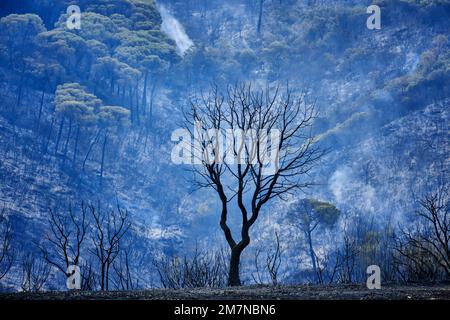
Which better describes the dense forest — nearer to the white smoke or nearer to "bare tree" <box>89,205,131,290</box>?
the white smoke

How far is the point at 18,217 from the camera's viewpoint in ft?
156

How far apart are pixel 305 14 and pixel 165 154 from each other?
29.4 m

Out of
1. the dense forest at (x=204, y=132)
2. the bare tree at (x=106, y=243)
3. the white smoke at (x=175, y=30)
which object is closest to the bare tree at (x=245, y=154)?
the bare tree at (x=106, y=243)

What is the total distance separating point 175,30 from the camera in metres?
78.8

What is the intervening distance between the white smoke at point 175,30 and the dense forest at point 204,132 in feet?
0.94

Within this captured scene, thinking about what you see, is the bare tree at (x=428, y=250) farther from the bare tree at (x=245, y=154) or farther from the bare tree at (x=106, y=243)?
the bare tree at (x=106, y=243)

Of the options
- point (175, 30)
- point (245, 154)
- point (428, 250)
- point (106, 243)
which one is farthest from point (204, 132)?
point (428, 250)

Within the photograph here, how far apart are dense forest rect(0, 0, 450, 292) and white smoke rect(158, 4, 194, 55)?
0.29 meters

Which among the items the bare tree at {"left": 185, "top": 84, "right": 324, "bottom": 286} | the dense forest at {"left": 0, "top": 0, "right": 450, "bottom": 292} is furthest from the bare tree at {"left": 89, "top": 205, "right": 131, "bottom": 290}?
the bare tree at {"left": 185, "top": 84, "right": 324, "bottom": 286}

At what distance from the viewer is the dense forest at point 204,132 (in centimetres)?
4772

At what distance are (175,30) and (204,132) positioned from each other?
115 ft

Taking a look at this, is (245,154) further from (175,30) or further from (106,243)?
(175,30)

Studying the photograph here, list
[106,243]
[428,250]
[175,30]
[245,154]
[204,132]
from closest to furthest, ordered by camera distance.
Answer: [428,250] → [245,154] → [204,132] → [106,243] → [175,30]
